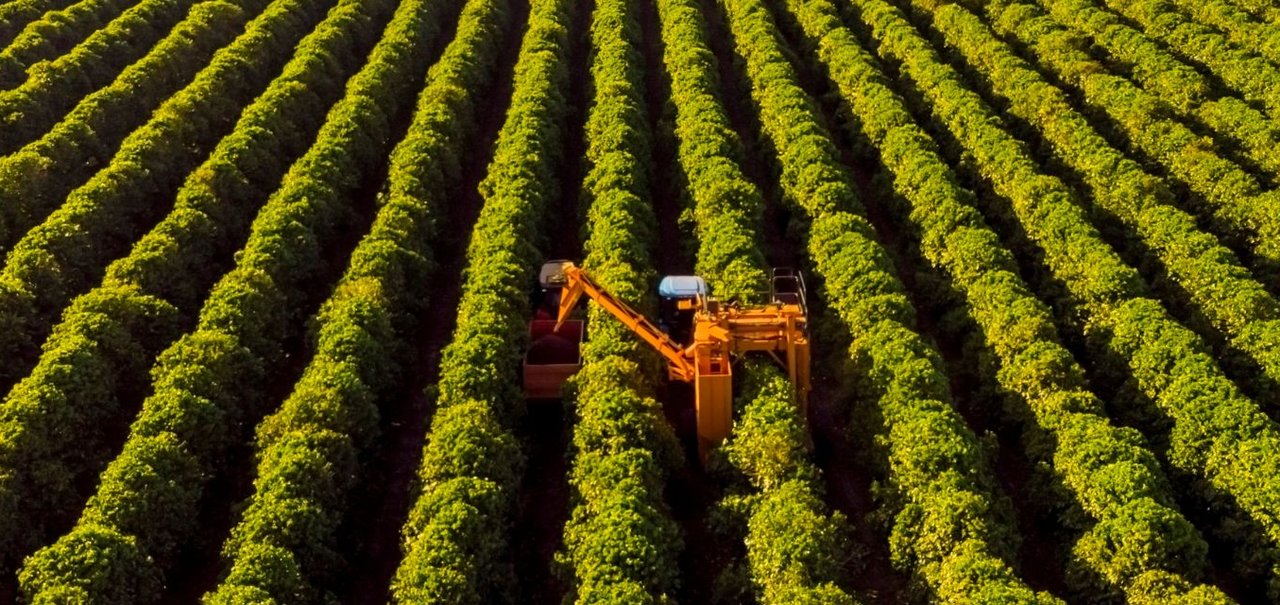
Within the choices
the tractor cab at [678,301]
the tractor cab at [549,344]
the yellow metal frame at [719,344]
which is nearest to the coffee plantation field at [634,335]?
the yellow metal frame at [719,344]

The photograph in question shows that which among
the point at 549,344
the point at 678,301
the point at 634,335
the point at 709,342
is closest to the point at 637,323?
the point at 678,301

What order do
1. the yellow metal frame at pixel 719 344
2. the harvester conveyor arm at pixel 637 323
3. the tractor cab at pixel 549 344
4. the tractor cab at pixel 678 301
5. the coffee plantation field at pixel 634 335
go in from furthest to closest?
1. the tractor cab at pixel 549 344
2. the tractor cab at pixel 678 301
3. the harvester conveyor arm at pixel 637 323
4. the yellow metal frame at pixel 719 344
5. the coffee plantation field at pixel 634 335

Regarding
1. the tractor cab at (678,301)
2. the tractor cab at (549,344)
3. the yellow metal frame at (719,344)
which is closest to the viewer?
the yellow metal frame at (719,344)

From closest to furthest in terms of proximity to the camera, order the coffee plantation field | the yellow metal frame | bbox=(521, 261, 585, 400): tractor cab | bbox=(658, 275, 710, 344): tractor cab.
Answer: the coffee plantation field, the yellow metal frame, bbox=(658, 275, 710, 344): tractor cab, bbox=(521, 261, 585, 400): tractor cab

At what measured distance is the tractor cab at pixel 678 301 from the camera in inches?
1134

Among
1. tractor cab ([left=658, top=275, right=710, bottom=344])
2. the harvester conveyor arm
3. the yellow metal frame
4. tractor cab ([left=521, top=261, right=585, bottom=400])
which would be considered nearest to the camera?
the yellow metal frame

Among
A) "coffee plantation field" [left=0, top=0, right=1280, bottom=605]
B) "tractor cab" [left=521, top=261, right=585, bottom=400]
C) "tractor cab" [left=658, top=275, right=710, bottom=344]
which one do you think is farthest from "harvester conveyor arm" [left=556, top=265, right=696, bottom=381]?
"tractor cab" [left=658, top=275, right=710, bottom=344]

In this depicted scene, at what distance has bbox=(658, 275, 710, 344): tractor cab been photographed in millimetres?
28812

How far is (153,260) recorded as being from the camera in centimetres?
3334

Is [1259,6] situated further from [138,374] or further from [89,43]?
[89,43]

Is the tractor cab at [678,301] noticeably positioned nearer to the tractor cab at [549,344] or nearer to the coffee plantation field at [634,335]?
the coffee plantation field at [634,335]

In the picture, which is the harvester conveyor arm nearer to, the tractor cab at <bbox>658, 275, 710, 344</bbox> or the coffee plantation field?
the coffee plantation field

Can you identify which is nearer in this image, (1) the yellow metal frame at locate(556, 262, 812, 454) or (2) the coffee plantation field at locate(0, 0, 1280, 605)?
(2) the coffee plantation field at locate(0, 0, 1280, 605)

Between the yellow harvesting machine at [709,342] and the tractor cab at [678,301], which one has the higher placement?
the tractor cab at [678,301]
